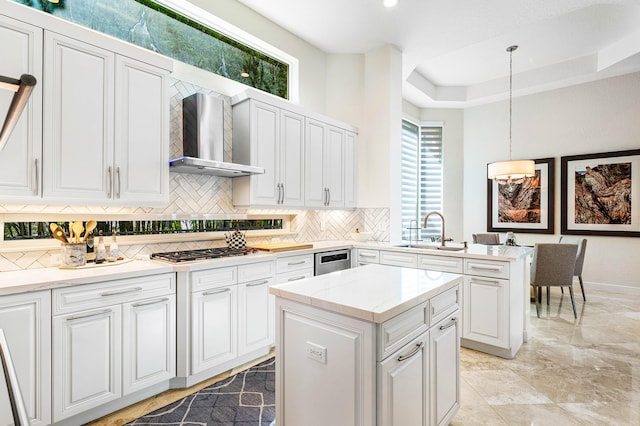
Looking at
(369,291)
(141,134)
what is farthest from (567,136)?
(141,134)

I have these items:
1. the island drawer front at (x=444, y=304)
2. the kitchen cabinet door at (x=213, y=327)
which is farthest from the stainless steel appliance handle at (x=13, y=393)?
the kitchen cabinet door at (x=213, y=327)

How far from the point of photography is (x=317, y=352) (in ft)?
5.09

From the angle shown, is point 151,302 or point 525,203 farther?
point 525,203

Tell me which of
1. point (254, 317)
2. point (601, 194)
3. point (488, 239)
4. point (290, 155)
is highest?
point (290, 155)

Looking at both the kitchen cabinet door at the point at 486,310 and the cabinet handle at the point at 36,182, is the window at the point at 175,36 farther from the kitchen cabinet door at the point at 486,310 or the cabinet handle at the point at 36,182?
the kitchen cabinet door at the point at 486,310

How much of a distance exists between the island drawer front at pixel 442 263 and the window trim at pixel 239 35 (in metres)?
2.52

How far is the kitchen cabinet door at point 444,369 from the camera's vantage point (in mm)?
1772

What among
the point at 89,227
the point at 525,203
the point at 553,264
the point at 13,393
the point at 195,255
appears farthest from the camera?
the point at 525,203

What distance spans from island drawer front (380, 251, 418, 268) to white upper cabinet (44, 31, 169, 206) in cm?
232

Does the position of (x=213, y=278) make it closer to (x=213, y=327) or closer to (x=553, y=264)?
(x=213, y=327)

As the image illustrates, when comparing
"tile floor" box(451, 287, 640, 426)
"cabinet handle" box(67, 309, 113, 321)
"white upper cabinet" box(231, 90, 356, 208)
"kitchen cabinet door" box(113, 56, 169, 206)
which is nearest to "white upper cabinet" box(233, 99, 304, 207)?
"white upper cabinet" box(231, 90, 356, 208)

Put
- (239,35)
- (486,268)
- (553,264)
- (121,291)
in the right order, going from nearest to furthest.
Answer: (121,291)
(486,268)
(239,35)
(553,264)

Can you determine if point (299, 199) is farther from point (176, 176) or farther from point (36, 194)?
point (36, 194)

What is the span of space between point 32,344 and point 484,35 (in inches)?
203
